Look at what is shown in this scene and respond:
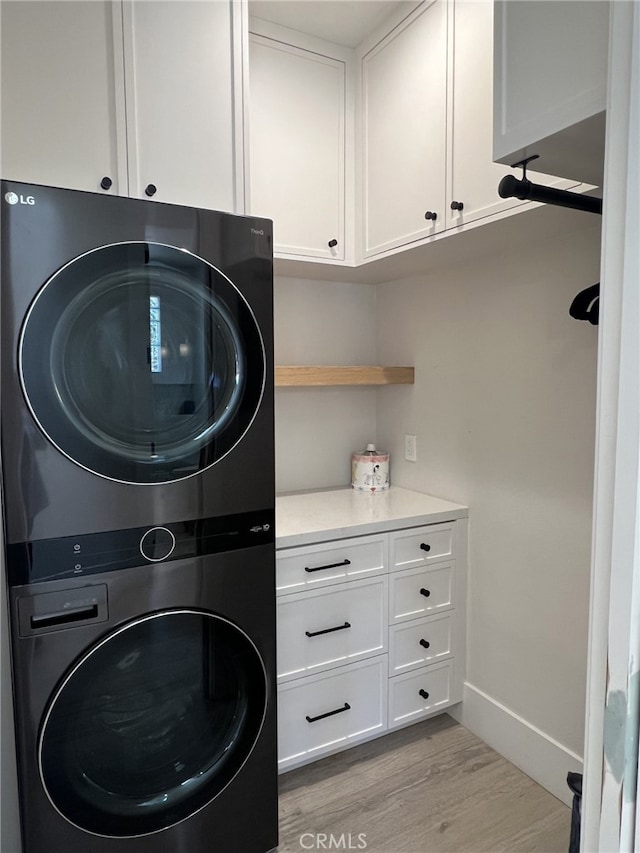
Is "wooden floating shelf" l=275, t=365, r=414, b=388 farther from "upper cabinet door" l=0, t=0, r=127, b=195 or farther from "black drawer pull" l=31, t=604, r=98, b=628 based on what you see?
"black drawer pull" l=31, t=604, r=98, b=628

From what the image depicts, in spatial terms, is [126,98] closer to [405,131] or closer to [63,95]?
[63,95]

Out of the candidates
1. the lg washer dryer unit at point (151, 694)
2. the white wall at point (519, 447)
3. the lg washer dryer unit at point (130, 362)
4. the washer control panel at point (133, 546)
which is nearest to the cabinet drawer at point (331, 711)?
the lg washer dryer unit at point (151, 694)

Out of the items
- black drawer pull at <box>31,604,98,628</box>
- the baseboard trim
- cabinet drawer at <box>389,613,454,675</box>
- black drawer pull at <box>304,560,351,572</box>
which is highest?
black drawer pull at <box>31,604,98,628</box>

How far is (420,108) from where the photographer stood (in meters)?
1.79

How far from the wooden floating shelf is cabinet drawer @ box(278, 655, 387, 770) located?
1.05 m

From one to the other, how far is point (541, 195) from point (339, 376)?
1.22m

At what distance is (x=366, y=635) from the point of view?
1935mm

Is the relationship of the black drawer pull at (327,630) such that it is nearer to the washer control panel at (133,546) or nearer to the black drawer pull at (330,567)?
the black drawer pull at (330,567)

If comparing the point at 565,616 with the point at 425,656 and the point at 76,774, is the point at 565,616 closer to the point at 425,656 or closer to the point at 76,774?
the point at 425,656

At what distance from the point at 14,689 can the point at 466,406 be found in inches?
65.6

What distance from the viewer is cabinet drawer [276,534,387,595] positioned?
1.76 metres

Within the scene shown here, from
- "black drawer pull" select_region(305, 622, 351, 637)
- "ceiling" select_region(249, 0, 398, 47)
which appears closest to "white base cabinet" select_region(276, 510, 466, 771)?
"black drawer pull" select_region(305, 622, 351, 637)

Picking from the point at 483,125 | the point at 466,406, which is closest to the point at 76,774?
the point at 466,406

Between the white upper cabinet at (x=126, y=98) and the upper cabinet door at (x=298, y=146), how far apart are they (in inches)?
14.4
